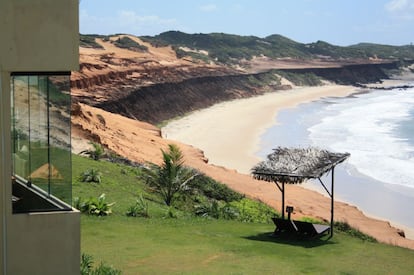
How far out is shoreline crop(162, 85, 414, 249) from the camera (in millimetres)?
21484

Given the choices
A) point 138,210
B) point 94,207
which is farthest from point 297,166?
point 94,207

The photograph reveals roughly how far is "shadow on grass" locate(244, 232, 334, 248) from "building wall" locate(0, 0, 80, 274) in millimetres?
8127

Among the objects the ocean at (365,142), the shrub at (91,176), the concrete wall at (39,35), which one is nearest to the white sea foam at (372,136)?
the ocean at (365,142)

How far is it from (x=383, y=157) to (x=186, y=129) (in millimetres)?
16617

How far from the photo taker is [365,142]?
1654 inches

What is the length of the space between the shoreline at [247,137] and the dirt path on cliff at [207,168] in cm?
4

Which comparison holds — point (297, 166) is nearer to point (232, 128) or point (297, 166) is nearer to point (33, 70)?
point (33, 70)

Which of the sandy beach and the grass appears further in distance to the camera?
the sandy beach

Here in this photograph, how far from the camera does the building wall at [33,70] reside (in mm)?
7102

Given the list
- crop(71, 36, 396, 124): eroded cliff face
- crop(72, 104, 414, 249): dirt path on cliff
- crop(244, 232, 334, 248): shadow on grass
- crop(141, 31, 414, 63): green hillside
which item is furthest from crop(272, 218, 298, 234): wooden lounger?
crop(141, 31, 414, 63): green hillside

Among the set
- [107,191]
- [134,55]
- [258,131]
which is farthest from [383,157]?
[134,55]

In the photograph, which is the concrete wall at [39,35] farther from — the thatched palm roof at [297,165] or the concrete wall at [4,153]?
the thatched palm roof at [297,165]

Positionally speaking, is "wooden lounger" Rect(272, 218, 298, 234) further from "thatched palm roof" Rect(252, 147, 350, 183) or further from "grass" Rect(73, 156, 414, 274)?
"thatched palm roof" Rect(252, 147, 350, 183)

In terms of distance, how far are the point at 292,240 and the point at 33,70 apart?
30.5 feet
